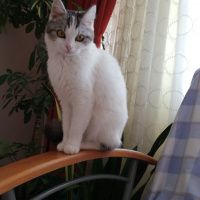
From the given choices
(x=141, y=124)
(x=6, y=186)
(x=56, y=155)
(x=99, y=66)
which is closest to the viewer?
(x=6, y=186)

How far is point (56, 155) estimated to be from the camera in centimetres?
69

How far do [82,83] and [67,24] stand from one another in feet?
0.68

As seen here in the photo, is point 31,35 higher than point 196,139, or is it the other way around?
point 31,35

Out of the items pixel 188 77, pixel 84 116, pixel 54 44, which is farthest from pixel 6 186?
pixel 188 77

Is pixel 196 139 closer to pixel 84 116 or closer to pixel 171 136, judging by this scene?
pixel 171 136

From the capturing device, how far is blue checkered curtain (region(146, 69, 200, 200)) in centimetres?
83

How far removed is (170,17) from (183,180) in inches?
34.4

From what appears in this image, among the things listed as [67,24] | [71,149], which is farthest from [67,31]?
[71,149]

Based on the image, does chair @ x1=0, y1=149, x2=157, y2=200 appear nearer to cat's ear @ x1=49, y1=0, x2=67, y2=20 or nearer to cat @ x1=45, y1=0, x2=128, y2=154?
cat @ x1=45, y1=0, x2=128, y2=154

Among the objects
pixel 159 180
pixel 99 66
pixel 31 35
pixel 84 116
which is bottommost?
pixel 159 180

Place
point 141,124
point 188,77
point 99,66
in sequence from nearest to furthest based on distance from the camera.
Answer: point 99,66 → point 188,77 → point 141,124

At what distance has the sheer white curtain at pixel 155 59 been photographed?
1163 mm

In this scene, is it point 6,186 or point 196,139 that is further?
Result: point 196,139

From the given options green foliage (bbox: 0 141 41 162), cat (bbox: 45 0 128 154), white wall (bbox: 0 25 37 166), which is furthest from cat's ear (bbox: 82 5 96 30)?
white wall (bbox: 0 25 37 166)
